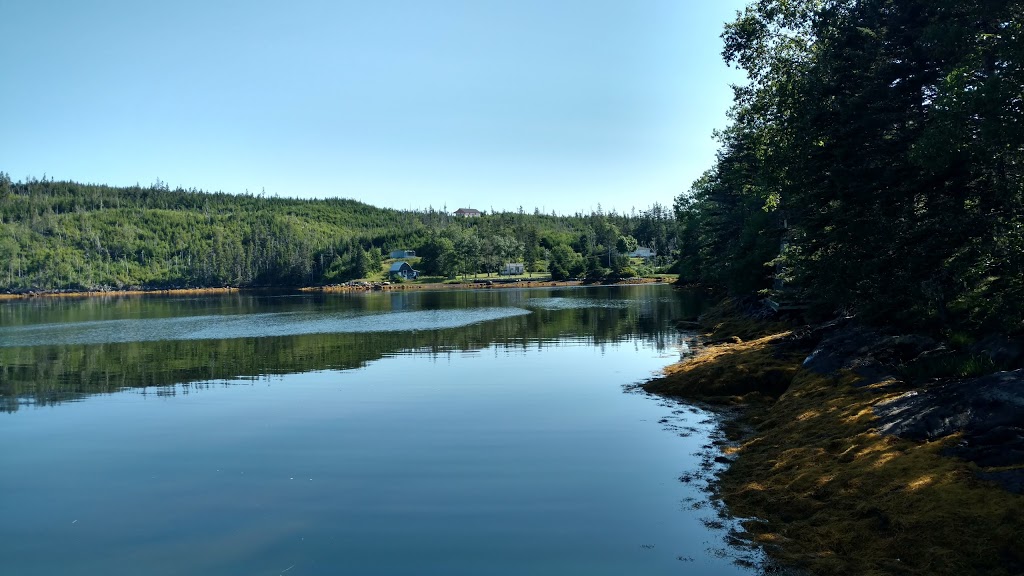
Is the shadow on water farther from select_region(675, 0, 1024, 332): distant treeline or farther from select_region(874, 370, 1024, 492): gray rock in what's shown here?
select_region(874, 370, 1024, 492): gray rock

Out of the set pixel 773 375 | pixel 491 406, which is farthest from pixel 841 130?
pixel 491 406

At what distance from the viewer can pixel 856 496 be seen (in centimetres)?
1322

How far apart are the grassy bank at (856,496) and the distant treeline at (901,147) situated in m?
4.25

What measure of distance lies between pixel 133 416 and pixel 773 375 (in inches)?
1058

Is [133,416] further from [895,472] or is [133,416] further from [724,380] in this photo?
[895,472]

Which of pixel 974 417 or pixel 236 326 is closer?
pixel 974 417

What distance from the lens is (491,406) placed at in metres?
27.2

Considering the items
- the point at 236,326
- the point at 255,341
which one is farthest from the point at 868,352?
the point at 236,326

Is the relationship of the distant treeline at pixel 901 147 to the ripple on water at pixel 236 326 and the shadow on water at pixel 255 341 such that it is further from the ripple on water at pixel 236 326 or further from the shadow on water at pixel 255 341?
the ripple on water at pixel 236 326

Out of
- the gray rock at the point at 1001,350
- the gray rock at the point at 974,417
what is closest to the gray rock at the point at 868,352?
the gray rock at the point at 1001,350

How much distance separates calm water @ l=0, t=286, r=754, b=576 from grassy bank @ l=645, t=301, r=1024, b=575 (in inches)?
49.8

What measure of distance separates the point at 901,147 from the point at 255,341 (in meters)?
48.4

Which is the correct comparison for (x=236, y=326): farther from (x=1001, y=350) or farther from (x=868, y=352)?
(x=1001, y=350)

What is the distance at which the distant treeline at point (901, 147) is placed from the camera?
55.4 ft
